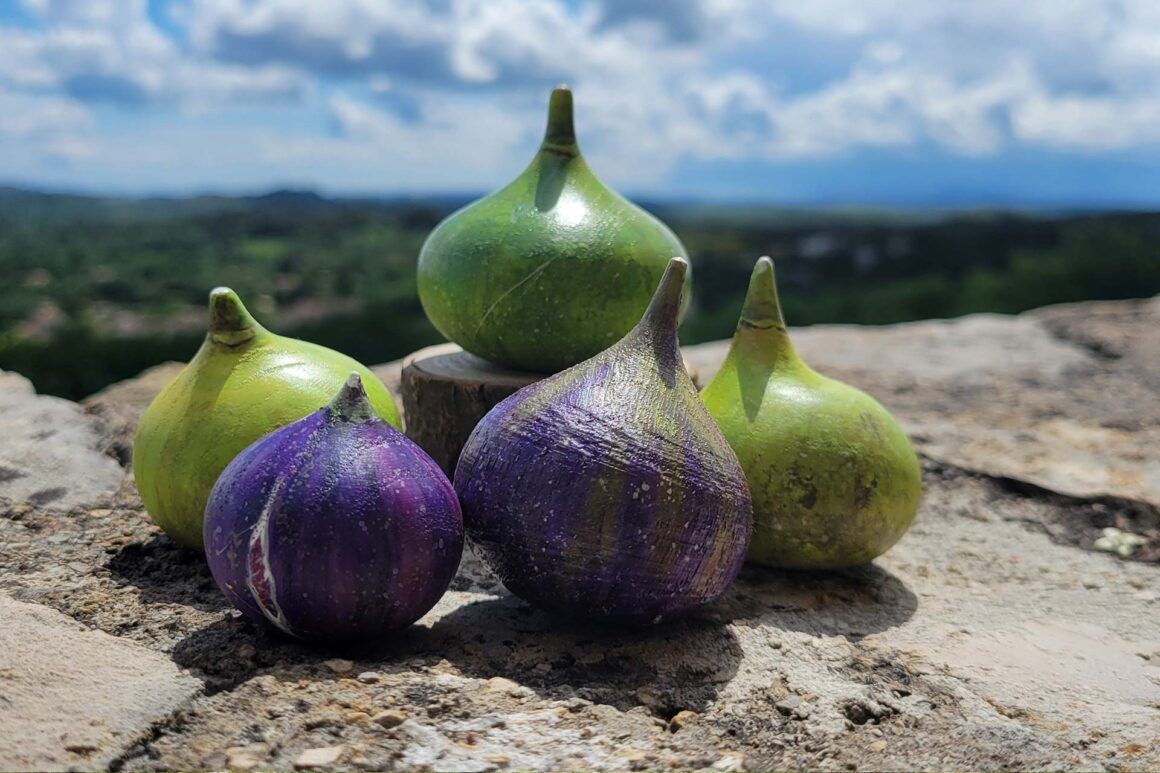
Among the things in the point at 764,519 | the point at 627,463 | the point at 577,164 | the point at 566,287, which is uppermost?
the point at 577,164

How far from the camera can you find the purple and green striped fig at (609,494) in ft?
9.85

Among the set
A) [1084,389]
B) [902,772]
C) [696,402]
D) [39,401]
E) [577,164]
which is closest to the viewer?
[902,772]

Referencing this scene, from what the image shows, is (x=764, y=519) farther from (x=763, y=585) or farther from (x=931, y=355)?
(x=931, y=355)

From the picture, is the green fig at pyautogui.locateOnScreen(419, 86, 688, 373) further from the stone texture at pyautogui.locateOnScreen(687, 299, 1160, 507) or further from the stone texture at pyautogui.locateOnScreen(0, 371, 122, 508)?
the stone texture at pyautogui.locateOnScreen(687, 299, 1160, 507)

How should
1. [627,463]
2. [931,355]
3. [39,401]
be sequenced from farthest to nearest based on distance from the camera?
[931,355], [39,401], [627,463]

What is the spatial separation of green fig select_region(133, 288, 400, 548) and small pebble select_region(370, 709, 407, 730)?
Answer: 120cm

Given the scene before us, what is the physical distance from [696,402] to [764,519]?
0.75 m

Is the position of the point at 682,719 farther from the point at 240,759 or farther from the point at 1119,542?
the point at 1119,542

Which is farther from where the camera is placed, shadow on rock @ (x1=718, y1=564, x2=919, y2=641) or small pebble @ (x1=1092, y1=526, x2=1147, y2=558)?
small pebble @ (x1=1092, y1=526, x2=1147, y2=558)

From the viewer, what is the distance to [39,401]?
17.1 ft

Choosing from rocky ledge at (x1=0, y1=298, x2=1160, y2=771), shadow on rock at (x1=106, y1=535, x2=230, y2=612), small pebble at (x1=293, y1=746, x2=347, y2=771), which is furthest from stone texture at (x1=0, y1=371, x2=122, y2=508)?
small pebble at (x1=293, y1=746, x2=347, y2=771)

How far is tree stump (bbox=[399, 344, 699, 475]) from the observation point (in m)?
4.28

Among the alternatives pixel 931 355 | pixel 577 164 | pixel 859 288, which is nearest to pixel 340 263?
pixel 859 288

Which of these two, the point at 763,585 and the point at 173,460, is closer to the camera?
the point at 173,460
